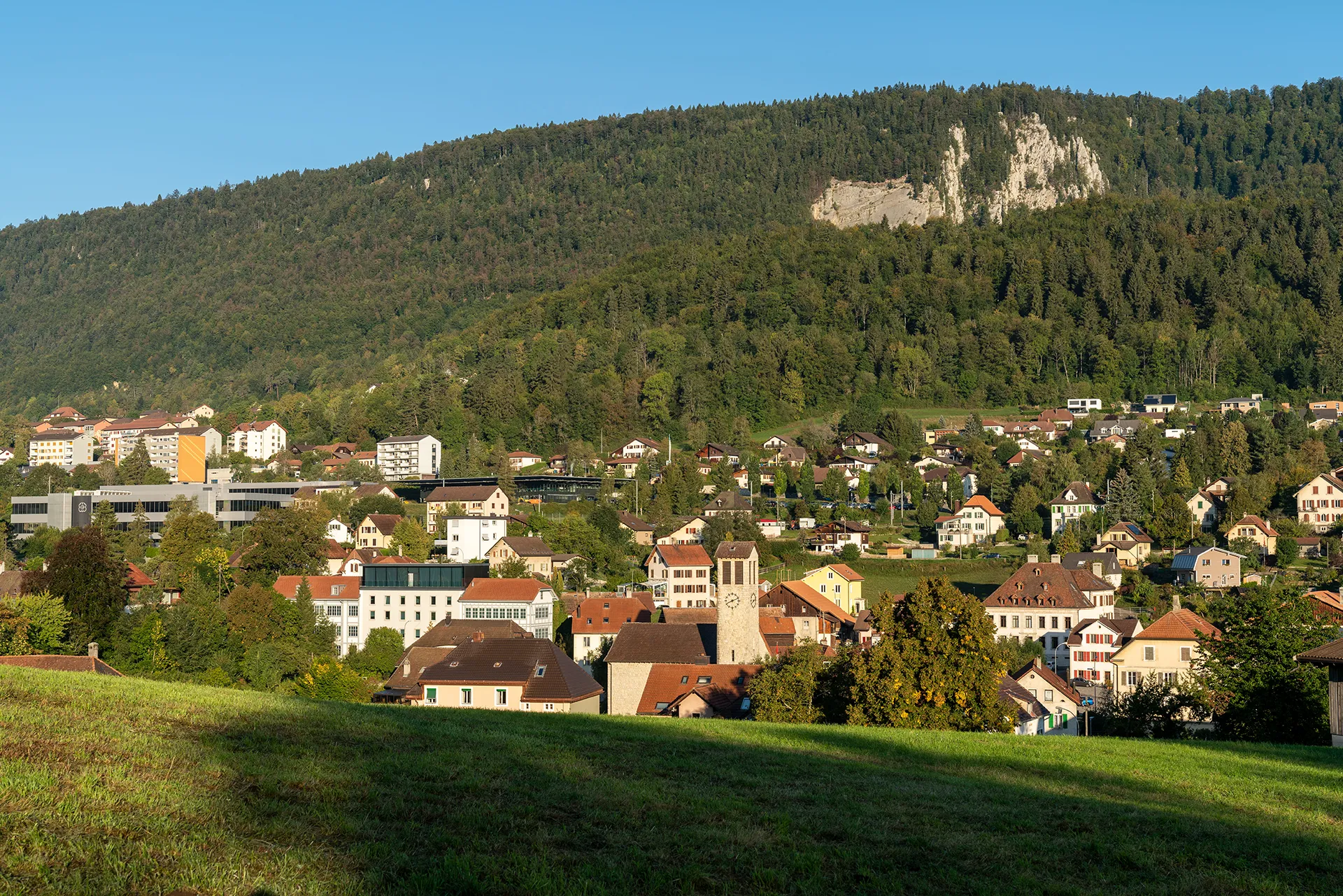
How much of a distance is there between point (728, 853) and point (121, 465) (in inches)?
4878

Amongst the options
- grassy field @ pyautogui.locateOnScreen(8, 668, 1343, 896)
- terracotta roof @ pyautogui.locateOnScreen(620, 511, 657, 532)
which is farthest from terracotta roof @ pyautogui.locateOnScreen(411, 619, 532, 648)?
grassy field @ pyautogui.locateOnScreen(8, 668, 1343, 896)

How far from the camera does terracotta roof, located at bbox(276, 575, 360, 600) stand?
7275cm

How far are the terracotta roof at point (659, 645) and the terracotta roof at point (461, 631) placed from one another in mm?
9345

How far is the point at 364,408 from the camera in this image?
481 ft

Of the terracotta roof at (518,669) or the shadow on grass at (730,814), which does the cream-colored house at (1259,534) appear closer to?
the terracotta roof at (518,669)

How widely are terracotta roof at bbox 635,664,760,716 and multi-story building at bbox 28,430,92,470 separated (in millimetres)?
120904

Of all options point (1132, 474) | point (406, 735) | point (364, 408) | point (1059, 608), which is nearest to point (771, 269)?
point (364, 408)

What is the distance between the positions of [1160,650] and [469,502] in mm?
57387

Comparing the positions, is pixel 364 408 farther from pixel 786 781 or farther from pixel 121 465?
pixel 786 781

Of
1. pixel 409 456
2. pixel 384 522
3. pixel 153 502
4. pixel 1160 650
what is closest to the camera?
pixel 1160 650

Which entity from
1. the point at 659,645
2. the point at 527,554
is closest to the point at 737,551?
the point at 659,645

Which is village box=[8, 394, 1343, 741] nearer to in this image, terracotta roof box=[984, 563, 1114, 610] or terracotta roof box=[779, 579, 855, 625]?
terracotta roof box=[984, 563, 1114, 610]

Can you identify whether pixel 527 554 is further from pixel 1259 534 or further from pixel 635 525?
pixel 1259 534

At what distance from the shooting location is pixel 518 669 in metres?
42.7
